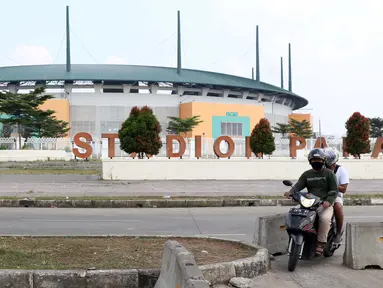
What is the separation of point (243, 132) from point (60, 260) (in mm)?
60316

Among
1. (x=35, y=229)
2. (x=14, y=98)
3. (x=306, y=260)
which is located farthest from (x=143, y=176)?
(x=14, y=98)

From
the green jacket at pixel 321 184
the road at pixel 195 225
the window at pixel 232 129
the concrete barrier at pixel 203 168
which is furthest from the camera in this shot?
the window at pixel 232 129

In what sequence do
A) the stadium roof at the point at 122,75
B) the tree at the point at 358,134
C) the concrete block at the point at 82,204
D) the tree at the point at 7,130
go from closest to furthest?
1. the concrete block at the point at 82,204
2. the tree at the point at 358,134
3. the tree at the point at 7,130
4. the stadium roof at the point at 122,75

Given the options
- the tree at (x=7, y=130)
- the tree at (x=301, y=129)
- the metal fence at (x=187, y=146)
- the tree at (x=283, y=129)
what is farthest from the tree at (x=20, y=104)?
the tree at (x=301, y=129)

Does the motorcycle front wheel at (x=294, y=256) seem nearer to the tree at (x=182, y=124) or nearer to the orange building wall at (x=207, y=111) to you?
the tree at (x=182, y=124)

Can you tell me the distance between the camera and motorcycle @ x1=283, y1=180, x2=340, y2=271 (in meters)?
6.46

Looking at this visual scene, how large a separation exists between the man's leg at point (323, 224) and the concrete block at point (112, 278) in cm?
246

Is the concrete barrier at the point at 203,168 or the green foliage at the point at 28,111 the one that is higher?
the green foliage at the point at 28,111

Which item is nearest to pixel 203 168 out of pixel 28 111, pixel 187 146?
pixel 187 146

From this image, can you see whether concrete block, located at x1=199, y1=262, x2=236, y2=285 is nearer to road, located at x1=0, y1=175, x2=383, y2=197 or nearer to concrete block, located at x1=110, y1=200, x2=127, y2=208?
concrete block, located at x1=110, y1=200, x2=127, y2=208

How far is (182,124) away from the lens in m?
61.5

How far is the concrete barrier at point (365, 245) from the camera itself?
6.77m

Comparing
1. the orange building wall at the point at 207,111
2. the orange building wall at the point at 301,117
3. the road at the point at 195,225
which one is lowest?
the road at the point at 195,225

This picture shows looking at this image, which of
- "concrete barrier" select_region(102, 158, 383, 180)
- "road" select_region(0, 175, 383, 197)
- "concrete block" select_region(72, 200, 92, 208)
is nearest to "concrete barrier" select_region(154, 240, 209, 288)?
"concrete block" select_region(72, 200, 92, 208)
